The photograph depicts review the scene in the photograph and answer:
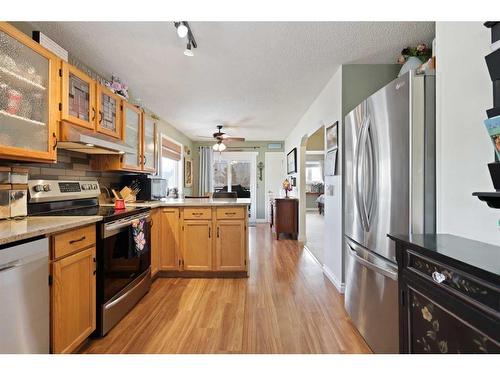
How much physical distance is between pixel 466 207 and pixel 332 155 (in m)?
1.85

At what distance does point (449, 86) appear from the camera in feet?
A: 4.56

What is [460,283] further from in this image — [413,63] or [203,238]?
[203,238]

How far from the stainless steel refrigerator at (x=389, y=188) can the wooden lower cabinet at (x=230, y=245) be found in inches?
57.2

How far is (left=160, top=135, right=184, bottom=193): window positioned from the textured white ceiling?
1351 millimetres

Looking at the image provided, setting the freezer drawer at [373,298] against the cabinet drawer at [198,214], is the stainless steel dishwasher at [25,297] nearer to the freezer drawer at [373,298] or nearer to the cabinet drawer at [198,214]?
the cabinet drawer at [198,214]

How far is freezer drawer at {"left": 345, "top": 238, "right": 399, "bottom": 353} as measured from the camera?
150cm

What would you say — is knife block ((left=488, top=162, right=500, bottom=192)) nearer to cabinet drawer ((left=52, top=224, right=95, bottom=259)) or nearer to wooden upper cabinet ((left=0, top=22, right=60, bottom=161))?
cabinet drawer ((left=52, top=224, right=95, bottom=259))

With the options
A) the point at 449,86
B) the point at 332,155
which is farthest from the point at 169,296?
the point at 449,86

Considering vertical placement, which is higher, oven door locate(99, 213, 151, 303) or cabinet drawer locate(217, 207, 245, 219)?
cabinet drawer locate(217, 207, 245, 219)

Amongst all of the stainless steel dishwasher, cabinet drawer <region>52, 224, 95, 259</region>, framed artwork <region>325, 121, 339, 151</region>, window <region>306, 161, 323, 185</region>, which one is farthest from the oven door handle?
window <region>306, 161, 323, 185</region>

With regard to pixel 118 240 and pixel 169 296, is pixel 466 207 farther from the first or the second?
pixel 169 296

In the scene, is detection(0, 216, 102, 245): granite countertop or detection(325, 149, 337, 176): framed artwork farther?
detection(325, 149, 337, 176): framed artwork

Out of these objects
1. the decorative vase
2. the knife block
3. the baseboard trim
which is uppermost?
the decorative vase

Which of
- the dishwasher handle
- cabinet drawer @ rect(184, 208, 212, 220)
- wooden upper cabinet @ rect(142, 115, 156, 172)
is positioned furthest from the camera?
wooden upper cabinet @ rect(142, 115, 156, 172)
